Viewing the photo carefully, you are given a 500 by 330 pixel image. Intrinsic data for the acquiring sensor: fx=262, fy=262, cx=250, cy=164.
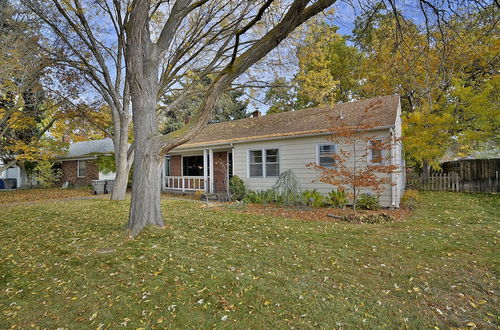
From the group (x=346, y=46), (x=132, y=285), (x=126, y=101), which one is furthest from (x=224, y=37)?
(x=346, y=46)

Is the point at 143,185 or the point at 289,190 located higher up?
the point at 143,185

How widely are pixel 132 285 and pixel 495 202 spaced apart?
13.5 meters

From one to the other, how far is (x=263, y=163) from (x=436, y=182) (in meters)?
10.1

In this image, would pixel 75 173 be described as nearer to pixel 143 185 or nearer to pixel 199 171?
pixel 199 171

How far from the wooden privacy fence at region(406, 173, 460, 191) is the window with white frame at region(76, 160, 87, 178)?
79.6ft

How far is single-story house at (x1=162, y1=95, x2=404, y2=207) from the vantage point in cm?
1009

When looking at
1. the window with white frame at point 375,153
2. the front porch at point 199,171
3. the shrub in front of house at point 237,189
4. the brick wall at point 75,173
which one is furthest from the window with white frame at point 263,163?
the brick wall at point 75,173

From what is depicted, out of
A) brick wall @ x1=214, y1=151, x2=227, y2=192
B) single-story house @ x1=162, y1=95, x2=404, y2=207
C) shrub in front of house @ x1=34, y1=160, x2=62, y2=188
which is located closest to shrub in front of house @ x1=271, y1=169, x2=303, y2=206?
single-story house @ x1=162, y1=95, x2=404, y2=207

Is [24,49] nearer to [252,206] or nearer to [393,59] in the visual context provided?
[252,206]

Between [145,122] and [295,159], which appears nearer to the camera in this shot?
[145,122]

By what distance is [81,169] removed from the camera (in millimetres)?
22109

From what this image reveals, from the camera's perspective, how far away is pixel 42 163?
20.7 meters

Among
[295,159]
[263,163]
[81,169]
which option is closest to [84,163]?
[81,169]

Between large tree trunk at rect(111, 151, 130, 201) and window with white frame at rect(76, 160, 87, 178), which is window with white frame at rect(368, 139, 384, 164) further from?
window with white frame at rect(76, 160, 87, 178)
